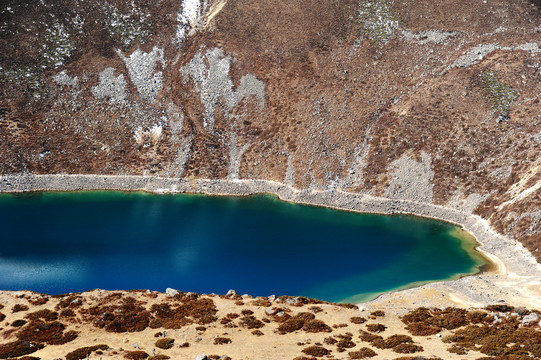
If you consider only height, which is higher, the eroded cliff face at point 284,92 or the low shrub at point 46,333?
the eroded cliff face at point 284,92

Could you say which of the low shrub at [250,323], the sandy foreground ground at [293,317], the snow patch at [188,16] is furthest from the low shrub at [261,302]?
the snow patch at [188,16]

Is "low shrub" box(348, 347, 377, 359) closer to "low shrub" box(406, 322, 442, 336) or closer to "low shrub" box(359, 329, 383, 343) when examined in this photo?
"low shrub" box(359, 329, 383, 343)

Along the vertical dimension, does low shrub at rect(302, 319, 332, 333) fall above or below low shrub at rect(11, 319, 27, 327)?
above

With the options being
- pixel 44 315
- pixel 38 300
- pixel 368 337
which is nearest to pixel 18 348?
pixel 44 315

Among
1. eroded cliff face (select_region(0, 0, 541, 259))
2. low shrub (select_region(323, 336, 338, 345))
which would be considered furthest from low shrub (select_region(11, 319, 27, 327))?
eroded cliff face (select_region(0, 0, 541, 259))

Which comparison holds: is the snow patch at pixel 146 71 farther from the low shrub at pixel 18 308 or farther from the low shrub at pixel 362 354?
the low shrub at pixel 362 354

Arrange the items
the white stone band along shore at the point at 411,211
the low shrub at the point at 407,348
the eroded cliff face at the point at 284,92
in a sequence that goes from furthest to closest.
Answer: the eroded cliff face at the point at 284,92 → the white stone band along shore at the point at 411,211 → the low shrub at the point at 407,348

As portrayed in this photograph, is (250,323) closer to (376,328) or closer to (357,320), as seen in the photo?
(357,320)
